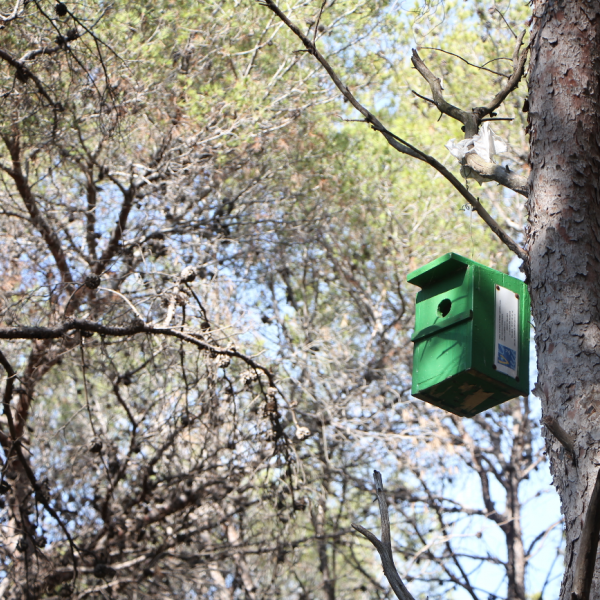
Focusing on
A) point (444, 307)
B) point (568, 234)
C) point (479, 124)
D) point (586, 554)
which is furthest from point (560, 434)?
point (479, 124)

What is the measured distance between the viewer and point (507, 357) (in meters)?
2.55

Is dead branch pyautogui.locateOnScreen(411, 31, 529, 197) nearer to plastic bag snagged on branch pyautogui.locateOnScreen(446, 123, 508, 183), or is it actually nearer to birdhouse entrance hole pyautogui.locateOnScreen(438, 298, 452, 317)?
plastic bag snagged on branch pyautogui.locateOnScreen(446, 123, 508, 183)

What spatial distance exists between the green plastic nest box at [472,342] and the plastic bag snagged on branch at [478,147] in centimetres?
A: 31

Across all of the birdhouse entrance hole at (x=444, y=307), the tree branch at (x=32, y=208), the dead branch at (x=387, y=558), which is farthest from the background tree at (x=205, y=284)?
the dead branch at (x=387, y=558)

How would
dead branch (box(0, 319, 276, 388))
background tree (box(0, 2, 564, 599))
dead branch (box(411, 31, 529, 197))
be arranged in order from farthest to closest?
1. background tree (box(0, 2, 564, 599))
2. dead branch (box(0, 319, 276, 388))
3. dead branch (box(411, 31, 529, 197))

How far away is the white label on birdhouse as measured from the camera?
2525 mm

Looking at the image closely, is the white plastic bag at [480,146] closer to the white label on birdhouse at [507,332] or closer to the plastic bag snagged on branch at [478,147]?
the plastic bag snagged on branch at [478,147]

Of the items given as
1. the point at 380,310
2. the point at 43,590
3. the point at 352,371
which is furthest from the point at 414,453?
the point at 43,590

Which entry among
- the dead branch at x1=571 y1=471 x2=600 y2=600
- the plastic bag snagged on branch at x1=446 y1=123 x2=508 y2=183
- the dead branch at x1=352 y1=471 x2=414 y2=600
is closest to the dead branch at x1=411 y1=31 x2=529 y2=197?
the plastic bag snagged on branch at x1=446 y1=123 x2=508 y2=183

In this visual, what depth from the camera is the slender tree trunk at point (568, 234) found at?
75.0 inches

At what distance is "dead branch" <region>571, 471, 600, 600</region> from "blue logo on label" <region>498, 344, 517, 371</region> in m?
1.05

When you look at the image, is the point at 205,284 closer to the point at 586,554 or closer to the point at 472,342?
the point at 472,342

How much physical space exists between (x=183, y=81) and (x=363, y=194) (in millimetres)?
2127

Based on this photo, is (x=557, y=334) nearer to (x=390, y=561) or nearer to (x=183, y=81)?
(x=390, y=561)
